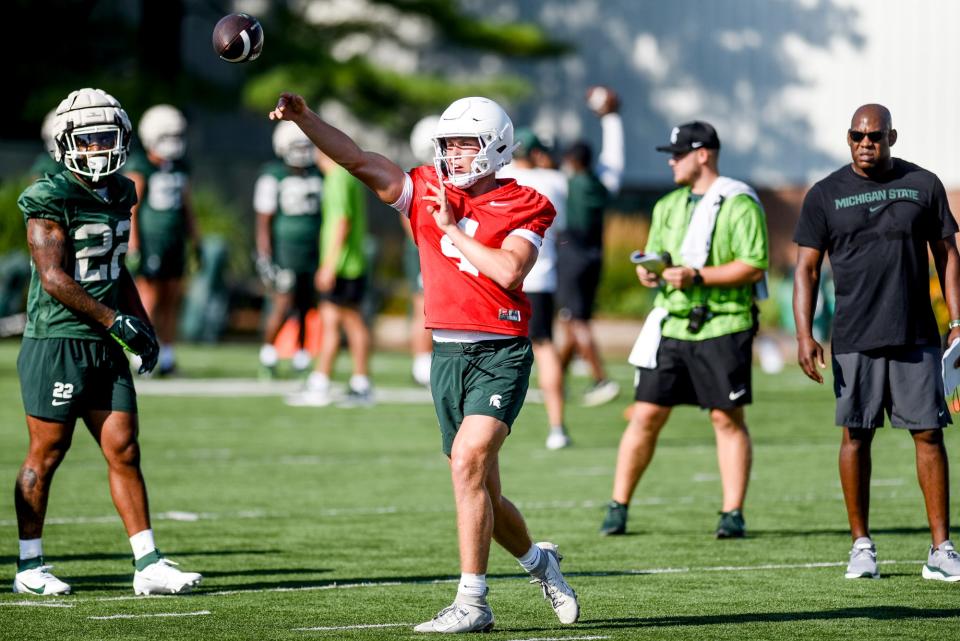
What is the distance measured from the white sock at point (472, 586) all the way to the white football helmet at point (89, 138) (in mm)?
2304

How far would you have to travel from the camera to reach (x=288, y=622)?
20.9ft

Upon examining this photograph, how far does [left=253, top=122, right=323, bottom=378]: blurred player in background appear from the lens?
16125mm

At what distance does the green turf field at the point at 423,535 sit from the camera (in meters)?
6.44

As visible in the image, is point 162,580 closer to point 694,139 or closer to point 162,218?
point 694,139

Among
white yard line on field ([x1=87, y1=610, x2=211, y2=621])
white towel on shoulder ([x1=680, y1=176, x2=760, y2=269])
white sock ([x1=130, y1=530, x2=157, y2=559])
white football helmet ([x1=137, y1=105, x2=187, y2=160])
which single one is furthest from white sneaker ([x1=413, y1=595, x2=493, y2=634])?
white football helmet ([x1=137, y1=105, x2=187, y2=160])

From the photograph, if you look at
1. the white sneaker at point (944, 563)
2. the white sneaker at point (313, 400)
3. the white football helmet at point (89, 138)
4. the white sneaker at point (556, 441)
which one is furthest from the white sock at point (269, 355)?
the white sneaker at point (944, 563)

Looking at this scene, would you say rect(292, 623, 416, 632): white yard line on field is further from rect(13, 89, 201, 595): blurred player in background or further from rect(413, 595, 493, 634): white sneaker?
rect(13, 89, 201, 595): blurred player in background

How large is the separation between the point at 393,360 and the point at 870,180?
559 inches

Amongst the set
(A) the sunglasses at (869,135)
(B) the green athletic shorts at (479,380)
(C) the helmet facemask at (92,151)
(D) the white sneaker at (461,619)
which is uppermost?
(A) the sunglasses at (869,135)

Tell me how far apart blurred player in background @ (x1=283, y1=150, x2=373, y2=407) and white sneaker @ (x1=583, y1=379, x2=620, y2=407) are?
2.04 m

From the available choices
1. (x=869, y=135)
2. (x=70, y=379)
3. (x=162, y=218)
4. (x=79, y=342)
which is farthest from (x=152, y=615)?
(x=162, y=218)

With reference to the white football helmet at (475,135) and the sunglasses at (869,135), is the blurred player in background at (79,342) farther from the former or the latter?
the sunglasses at (869,135)

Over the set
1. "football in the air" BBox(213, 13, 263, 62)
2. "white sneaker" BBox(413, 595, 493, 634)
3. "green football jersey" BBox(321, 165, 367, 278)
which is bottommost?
"white sneaker" BBox(413, 595, 493, 634)

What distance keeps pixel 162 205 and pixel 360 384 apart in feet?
8.70
